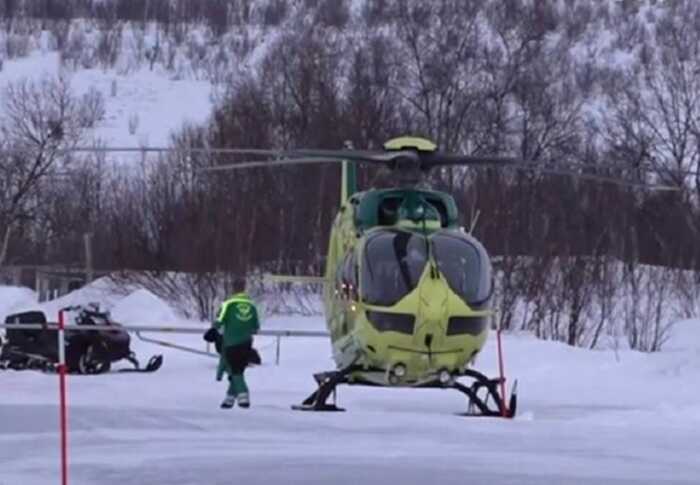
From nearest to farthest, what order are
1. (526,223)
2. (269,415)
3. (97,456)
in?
(97,456) → (269,415) → (526,223)

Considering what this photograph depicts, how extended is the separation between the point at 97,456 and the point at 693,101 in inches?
2121

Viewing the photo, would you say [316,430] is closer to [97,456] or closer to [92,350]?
[97,456]

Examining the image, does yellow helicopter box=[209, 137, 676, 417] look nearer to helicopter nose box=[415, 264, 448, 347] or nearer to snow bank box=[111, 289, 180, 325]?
helicopter nose box=[415, 264, 448, 347]

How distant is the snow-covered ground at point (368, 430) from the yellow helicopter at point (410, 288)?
57 centimetres

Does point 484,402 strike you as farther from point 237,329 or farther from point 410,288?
point 237,329

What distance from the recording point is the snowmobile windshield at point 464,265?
17.8 meters

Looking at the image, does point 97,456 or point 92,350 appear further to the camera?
point 92,350

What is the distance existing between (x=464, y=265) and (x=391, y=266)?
893mm

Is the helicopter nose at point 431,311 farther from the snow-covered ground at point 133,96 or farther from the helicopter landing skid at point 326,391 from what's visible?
the snow-covered ground at point 133,96

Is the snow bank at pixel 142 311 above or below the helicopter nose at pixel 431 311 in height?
below

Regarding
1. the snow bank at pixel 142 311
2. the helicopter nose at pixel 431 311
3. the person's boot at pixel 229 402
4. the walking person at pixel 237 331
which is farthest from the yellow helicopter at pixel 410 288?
the snow bank at pixel 142 311

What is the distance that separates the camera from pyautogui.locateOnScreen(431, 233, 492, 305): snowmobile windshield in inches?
699

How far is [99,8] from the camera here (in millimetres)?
121750

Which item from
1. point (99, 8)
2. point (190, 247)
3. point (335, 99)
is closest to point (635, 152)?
point (335, 99)
